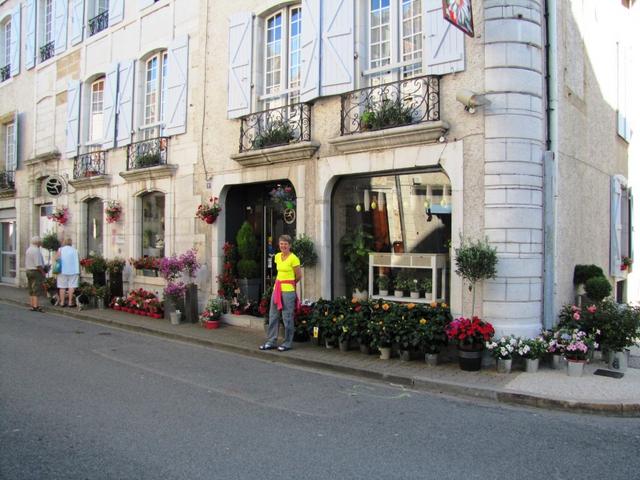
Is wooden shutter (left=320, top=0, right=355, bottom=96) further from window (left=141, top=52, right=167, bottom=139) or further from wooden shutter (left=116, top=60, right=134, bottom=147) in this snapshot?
wooden shutter (left=116, top=60, right=134, bottom=147)

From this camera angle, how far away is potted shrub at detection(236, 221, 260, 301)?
1074 centimetres

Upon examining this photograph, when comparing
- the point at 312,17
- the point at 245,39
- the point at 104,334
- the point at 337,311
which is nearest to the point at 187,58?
the point at 245,39

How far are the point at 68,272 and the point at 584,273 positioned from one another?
429 inches

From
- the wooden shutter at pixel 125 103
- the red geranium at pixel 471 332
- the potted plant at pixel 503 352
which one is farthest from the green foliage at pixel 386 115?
the wooden shutter at pixel 125 103

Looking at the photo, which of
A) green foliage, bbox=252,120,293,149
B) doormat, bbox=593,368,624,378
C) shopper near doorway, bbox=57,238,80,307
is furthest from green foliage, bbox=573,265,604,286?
shopper near doorway, bbox=57,238,80,307

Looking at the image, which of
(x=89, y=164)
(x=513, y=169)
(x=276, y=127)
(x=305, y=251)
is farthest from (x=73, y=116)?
(x=513, y=169)

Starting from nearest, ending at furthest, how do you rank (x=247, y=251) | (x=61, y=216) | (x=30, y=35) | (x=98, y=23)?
(x=247, y=251), (x=98, y=23), (x=61, y=216), (x=30, y=35)

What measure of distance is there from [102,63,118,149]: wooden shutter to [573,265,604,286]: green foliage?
10.9 metres

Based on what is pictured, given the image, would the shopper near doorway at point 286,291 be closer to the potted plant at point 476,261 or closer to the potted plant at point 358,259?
the potted plant at point 358,259

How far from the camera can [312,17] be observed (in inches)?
370

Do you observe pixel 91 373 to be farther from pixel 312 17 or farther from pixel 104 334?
pixel 312 17

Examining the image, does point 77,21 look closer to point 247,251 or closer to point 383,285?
point 247,251

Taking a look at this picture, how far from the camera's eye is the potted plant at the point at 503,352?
6.80 m

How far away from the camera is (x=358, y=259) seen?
9039 millimetres
